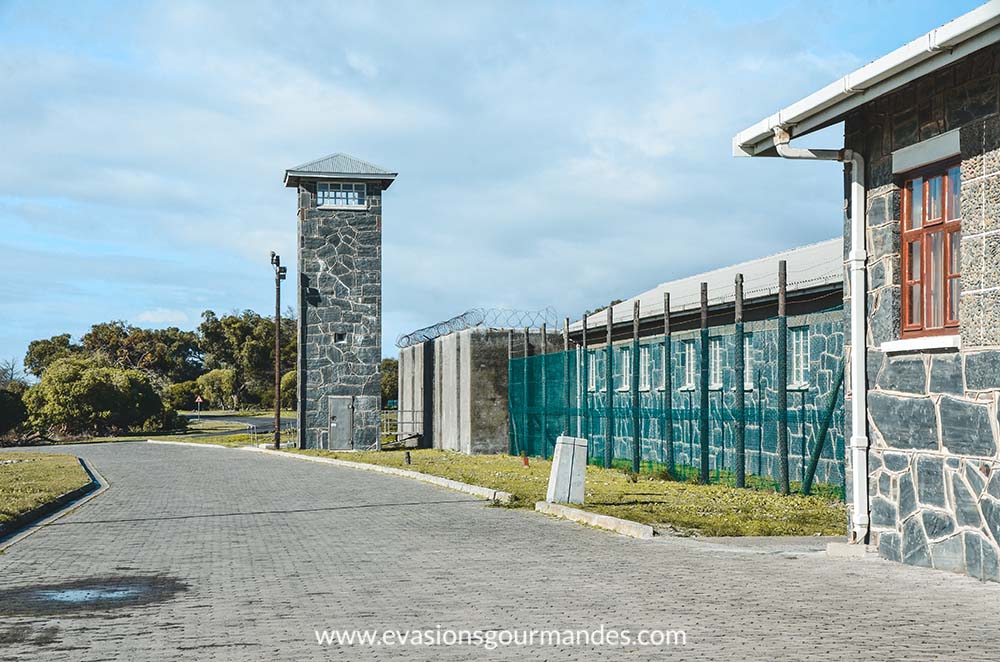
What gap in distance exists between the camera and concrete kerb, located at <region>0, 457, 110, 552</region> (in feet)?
48.3

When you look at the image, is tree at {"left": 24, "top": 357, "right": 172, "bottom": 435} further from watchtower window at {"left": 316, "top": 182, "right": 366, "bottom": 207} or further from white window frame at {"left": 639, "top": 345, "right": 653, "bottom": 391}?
white window frame at {"left": 639, "top": 345, "right": 653, "bottom": 391}

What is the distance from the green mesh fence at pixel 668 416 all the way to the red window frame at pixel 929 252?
18.7 feet

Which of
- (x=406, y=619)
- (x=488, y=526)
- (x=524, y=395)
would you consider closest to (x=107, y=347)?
(x=524, y=395)

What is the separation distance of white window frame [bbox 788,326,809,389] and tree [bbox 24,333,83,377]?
8130 cm

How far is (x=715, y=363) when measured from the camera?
2331cm

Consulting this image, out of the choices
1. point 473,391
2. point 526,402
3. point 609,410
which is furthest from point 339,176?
point 609,410

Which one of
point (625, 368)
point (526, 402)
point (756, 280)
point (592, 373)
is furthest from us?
point (526, 402)

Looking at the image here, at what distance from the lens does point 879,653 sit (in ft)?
22.9

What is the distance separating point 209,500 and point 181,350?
84.3 metres

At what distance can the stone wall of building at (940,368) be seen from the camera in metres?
9.59

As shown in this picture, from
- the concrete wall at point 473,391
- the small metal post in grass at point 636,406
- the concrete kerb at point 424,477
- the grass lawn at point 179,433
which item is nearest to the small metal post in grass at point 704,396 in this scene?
the small metal post in grass at point 636,406

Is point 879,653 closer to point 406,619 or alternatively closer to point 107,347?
point 406,619

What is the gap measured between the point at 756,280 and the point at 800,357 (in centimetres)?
558

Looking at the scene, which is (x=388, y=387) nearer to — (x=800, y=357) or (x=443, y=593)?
(x=800, y=357)
